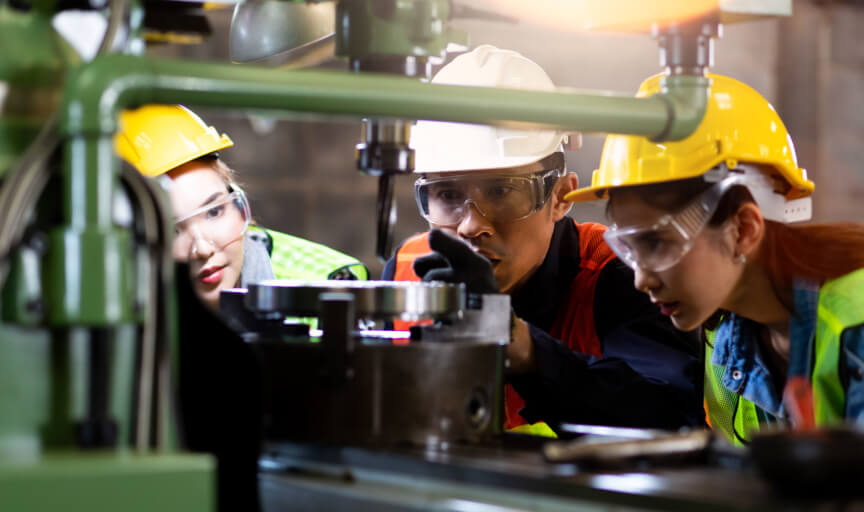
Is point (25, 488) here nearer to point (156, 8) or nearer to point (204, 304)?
point (204, 304)

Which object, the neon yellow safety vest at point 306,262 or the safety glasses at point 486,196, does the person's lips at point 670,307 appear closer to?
the safety glasses at point 486,196

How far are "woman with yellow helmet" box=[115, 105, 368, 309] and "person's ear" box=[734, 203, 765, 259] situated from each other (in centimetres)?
114

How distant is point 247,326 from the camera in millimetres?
1459

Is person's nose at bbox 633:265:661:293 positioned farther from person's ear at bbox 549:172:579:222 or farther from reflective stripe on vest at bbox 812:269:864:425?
person's ear at bbox 549:172:579:222

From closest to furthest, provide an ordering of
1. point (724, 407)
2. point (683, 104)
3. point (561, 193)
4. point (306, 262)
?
point (683, 104)
point (724, 407)
point (561, 193)
point (306, 262)

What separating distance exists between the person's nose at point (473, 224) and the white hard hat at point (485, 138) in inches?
4.4

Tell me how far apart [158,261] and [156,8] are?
38 centimetres

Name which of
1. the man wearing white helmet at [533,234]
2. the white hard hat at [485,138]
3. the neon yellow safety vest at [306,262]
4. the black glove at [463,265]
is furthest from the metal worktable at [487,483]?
the neon yellow safety vest at [306,262]

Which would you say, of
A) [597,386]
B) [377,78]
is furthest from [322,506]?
[597,386]

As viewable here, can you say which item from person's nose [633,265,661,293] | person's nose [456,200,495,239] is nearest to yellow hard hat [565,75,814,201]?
person's nose [633,265,661,293]

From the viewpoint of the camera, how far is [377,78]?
114 centimetres

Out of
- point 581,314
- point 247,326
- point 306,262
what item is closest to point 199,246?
point 306,262

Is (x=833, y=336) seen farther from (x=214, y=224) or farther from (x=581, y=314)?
(x=214, y=224)

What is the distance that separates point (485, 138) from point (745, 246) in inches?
30.6
